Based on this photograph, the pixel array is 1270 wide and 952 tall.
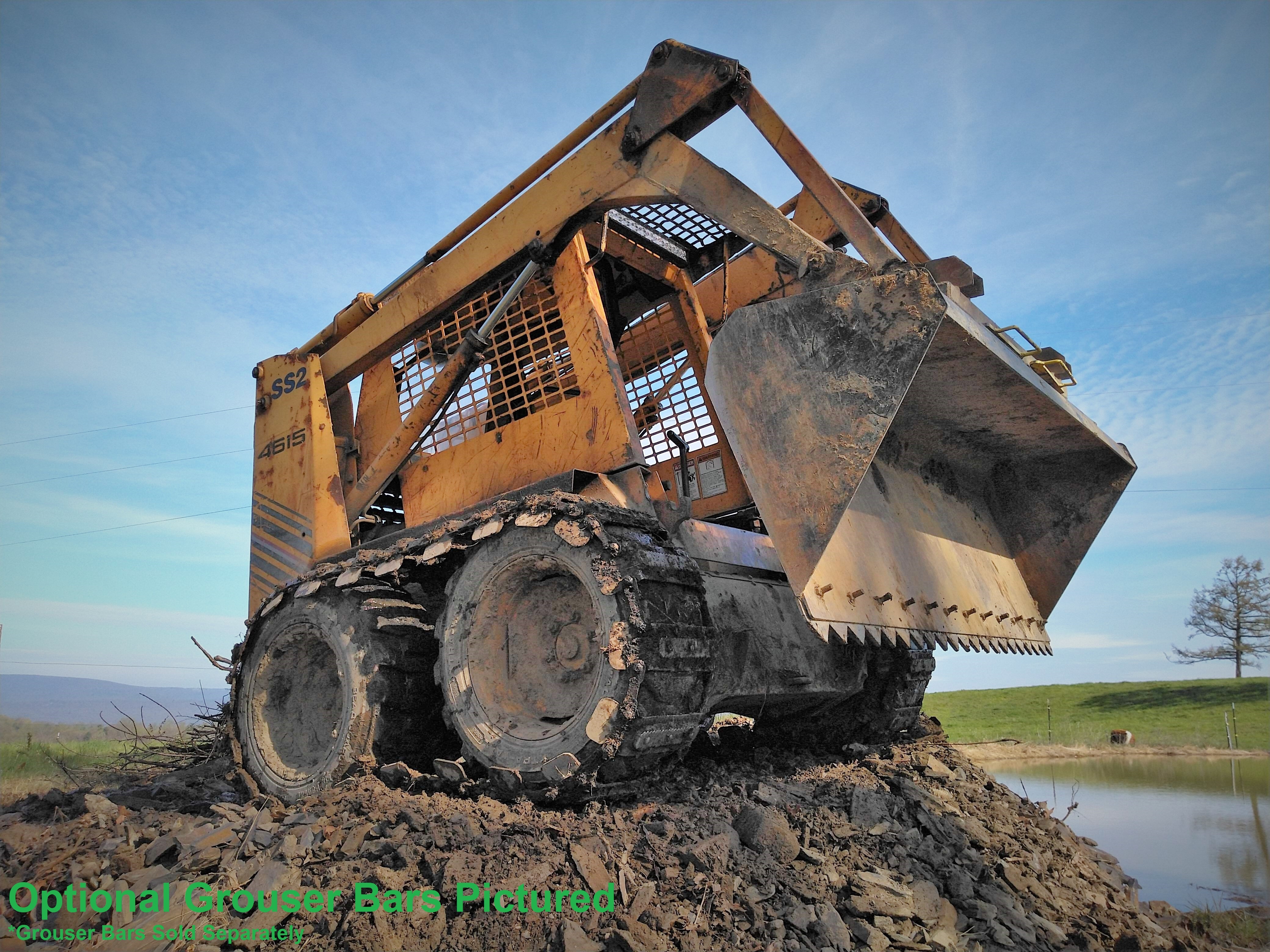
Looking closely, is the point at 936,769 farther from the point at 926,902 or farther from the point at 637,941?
the point at 637,941

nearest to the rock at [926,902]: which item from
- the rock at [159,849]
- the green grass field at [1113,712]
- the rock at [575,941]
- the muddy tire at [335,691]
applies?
the rock at [575,941]

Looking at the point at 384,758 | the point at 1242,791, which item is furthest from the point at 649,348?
the point at 1242,791

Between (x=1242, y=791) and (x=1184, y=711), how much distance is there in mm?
10467

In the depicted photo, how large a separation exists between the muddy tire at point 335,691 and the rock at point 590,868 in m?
1.52

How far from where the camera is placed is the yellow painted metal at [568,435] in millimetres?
4254

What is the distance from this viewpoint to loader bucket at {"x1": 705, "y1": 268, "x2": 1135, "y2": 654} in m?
3.33

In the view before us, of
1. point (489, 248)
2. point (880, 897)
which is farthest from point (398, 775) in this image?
point (489, 248)

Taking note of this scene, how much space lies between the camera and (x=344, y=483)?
5547mm

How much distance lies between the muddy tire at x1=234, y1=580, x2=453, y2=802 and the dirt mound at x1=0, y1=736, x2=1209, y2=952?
0.86 ft

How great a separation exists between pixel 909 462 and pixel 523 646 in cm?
272

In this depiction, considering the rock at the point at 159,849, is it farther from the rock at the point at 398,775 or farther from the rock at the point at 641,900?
the rock at the point at 641,900

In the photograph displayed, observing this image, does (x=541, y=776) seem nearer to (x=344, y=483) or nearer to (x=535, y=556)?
(x=535, y=556)

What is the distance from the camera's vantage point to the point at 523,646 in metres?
3.79

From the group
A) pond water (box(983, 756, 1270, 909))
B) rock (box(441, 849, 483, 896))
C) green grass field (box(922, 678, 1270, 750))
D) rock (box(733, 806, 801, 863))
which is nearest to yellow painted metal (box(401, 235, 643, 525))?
rock (box(733, 806, 801, 863))
